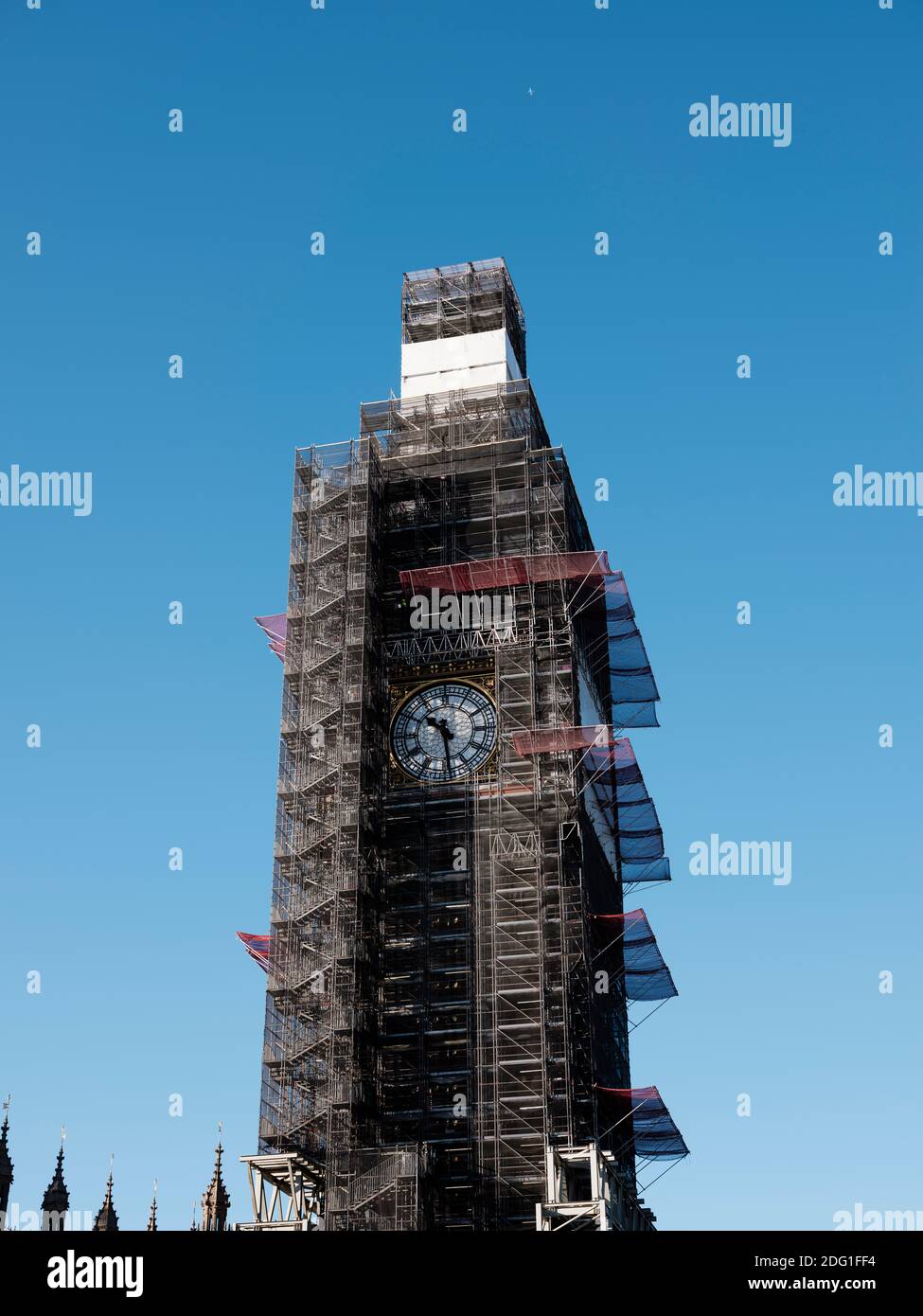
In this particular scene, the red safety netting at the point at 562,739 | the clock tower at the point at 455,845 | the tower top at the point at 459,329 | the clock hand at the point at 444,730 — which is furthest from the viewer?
the tower top at the point at 459,329

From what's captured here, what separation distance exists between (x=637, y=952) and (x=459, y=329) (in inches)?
1620

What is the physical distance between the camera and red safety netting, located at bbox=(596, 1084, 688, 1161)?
9044 cm

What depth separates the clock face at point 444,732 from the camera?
97500 millimetres

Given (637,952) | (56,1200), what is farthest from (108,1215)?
(637,952)

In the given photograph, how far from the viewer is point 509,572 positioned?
99000mm

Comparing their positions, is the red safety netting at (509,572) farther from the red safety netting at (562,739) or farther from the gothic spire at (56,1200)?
the gothic spire at (56,1200)

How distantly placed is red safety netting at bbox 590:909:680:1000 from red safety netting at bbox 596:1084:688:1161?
6038 millimetres

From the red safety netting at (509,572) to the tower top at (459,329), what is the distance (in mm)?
17182

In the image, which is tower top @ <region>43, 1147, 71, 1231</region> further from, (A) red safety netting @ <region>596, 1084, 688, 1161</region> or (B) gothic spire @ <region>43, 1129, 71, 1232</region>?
(A) red safety netting @ <region>596, 1084, 688, 1161</region>

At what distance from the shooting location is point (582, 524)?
10944 cm

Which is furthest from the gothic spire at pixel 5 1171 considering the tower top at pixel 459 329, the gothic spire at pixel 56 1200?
the tower top at pixel 459 329
